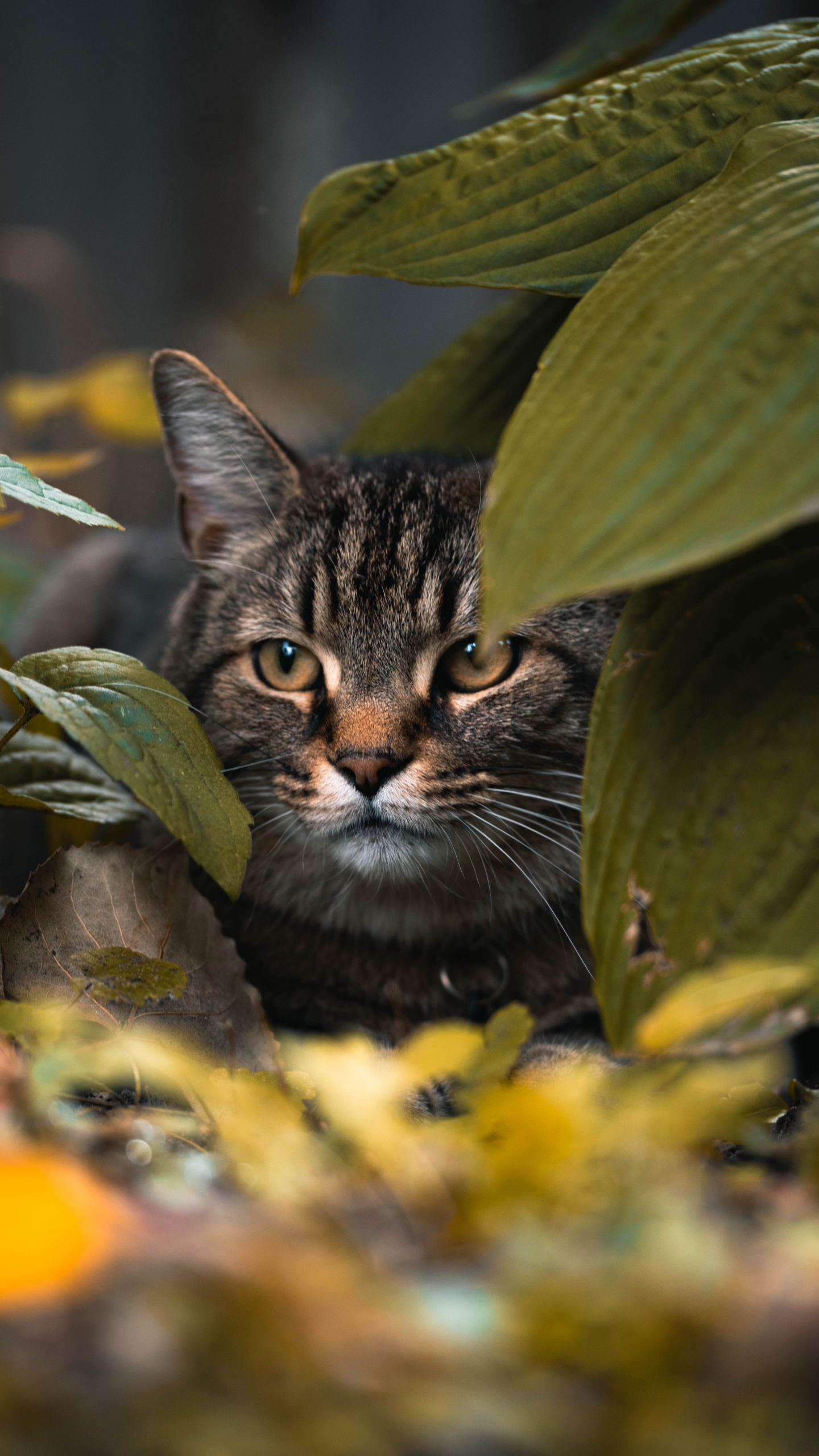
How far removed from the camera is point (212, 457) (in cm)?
131

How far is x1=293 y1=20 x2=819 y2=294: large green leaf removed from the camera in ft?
3.05

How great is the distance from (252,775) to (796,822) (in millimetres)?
696

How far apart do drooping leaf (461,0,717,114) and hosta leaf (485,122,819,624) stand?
0.84 meters

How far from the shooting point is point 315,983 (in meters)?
1.23

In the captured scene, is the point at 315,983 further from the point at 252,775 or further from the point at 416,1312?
the point at 416,1312

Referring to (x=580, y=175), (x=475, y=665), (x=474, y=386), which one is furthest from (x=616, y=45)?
(x=475, y=665)

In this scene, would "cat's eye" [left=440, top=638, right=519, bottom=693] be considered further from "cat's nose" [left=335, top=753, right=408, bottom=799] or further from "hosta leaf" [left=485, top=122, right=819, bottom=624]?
"hosta leaf" [left=485, top=122, right=819, bottom=624]

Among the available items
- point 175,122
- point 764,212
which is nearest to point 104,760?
point 764,212

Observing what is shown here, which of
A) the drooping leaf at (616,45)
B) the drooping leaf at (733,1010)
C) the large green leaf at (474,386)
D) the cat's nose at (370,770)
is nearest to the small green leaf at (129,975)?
the cat's nose at (370,770)

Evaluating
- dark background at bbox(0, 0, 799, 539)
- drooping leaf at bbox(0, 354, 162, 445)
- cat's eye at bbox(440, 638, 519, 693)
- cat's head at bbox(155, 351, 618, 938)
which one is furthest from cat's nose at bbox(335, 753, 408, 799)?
dark background at bbox(0, 0, 799, 539)

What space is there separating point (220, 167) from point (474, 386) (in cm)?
263

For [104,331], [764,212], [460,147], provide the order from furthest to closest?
1. [104,331]
2. [460,147]
3. [764,212]

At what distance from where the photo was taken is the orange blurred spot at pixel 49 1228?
36 cm

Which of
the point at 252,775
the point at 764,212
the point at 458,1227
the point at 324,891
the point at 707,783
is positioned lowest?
the point at 324,891
